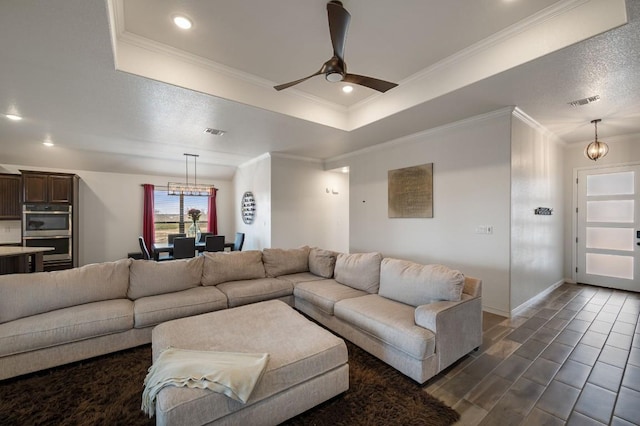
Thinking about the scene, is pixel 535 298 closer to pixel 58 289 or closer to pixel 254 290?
pixel 254 290

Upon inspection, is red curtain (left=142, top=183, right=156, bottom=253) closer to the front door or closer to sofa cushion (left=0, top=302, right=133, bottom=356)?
sofa cushion (left=0, top=302, right=133, bottom=356)

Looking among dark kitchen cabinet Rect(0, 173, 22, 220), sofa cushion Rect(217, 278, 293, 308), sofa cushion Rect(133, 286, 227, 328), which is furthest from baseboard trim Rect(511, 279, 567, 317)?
dark kitchen cabinet Rect(0, 173, 22, 220)


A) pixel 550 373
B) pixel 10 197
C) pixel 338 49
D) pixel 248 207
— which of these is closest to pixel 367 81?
pixel 338 49

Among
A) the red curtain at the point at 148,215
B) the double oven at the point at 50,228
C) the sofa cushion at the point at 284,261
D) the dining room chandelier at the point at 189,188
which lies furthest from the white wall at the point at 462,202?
the double oven at the point at 50,228

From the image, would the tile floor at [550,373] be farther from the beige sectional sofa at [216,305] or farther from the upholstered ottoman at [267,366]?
the upholstered ottoman at [267,366]

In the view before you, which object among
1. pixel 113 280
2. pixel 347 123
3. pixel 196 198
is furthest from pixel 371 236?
pixel 196 198

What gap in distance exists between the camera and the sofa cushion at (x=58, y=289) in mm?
2312

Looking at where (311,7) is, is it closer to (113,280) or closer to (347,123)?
(347,123)

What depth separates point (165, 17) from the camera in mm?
2371

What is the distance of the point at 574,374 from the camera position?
226cm

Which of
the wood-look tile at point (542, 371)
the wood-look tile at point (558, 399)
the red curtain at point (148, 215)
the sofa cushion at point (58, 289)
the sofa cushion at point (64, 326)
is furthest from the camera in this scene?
the red curtain at point (148, 215)

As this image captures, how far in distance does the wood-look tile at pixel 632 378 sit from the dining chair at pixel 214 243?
5938mm

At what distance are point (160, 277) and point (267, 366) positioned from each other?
2021 millimetres

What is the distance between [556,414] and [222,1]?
390 centimetres
